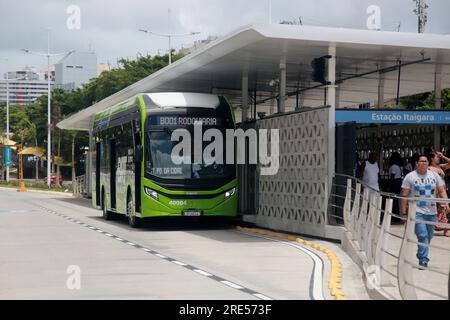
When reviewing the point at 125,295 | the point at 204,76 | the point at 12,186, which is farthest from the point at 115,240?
the point at 12,186

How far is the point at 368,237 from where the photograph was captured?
42.7ft

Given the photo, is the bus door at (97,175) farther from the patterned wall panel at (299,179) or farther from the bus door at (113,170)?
the patterned wall panel at (299,179)

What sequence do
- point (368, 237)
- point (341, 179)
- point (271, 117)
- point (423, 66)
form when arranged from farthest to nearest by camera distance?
point (423, 66), point (271, 117), point (341, 179), point (368, 237)

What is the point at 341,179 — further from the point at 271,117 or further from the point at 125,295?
the point at 125,295

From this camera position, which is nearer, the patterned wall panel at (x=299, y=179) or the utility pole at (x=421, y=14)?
the patterned wall panel at (x=299, y=179)

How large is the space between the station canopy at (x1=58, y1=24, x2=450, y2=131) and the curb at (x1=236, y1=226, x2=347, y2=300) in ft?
13.8

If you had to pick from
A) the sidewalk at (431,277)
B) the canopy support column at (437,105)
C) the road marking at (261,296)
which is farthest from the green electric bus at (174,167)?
the road marking at (261,296)

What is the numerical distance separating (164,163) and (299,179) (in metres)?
3.84

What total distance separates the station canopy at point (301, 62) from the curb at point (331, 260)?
13.8 feet

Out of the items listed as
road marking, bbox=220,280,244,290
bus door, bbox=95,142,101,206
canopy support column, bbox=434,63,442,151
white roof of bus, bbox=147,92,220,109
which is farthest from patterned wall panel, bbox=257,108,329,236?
bus door, bbox=95,142,101,206

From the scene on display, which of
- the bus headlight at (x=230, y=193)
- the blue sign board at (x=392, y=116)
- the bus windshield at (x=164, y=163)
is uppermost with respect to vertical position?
the blue sign board at (x=392, y=116)

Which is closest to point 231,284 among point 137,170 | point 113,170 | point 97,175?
point 137,170

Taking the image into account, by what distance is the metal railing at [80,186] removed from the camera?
5625 cm

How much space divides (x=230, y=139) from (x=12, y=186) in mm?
65957
